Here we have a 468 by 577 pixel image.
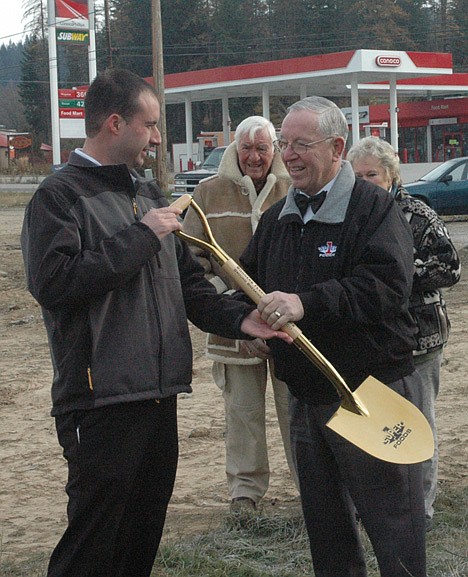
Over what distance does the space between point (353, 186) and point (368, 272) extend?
1.11ft

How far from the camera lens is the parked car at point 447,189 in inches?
831

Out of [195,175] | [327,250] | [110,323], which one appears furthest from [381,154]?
[195,175]

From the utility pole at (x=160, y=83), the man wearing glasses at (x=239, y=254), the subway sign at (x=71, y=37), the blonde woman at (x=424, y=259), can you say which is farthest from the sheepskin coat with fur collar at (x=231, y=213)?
the subway sign at (x=71, y=37)

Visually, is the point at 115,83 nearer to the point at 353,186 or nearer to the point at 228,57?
the point at 353,186

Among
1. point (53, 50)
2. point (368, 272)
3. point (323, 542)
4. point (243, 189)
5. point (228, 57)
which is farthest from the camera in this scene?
point (228, 57)

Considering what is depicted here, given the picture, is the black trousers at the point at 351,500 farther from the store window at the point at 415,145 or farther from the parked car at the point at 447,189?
the store window at the point at 415,145

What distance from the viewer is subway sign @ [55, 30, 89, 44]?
80.5 feet

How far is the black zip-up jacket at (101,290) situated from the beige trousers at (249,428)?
1.78 m

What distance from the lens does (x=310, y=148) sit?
3.13 metres

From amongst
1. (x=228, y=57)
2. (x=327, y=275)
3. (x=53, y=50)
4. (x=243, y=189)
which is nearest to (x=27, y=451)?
(x=243, y=189)

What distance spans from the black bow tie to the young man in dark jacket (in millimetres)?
415

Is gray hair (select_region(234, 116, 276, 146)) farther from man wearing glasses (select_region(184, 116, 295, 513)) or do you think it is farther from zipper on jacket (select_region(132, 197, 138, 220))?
zipper on jacket (select_region(132, 197, 138, 220))

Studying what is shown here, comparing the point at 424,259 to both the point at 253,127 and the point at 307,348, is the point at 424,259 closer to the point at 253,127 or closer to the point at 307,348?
the point at 253,127

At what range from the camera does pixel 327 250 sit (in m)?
3.08
